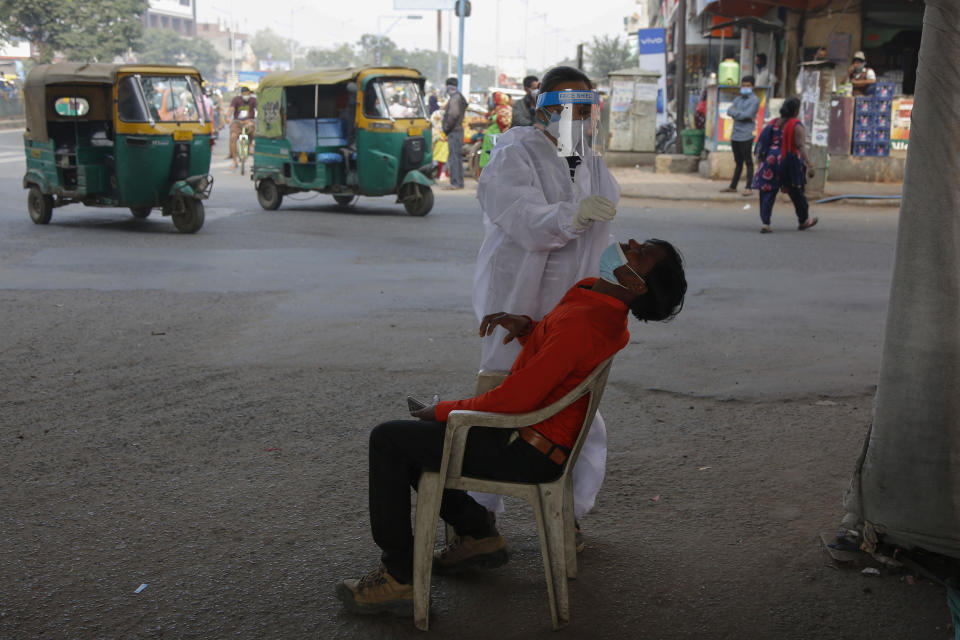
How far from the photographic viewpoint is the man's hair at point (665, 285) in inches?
116

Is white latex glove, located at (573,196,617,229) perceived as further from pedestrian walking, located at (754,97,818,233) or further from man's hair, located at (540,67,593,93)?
pedestrian walking, located at (754,97,818,233)

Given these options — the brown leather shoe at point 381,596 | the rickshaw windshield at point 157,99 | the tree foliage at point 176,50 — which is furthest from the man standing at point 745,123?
the tree foliage at point 176,50

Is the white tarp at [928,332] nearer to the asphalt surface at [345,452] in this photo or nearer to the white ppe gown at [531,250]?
the asphalt surface at [345,452]

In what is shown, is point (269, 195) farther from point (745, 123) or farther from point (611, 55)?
point (611, 55)

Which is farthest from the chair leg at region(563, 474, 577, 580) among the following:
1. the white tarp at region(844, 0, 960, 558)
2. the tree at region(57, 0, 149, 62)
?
the tree at region(57, 0, 149, 62)

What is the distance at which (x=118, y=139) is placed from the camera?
482 inches

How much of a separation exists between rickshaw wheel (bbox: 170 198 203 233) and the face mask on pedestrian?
33.2ft

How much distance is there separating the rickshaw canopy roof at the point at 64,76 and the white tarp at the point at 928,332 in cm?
1069

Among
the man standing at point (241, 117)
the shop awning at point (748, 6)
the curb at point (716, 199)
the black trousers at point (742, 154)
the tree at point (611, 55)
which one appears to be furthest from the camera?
the tree at point (611, 55)

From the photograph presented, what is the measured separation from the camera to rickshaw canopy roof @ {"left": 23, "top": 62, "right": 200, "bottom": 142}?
12.2 meters

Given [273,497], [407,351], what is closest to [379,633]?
[273,497]

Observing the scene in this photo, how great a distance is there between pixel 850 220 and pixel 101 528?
483 inches

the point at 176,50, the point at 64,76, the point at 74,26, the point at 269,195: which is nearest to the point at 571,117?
the point at 64,76

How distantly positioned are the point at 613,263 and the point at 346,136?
12.4 metres
